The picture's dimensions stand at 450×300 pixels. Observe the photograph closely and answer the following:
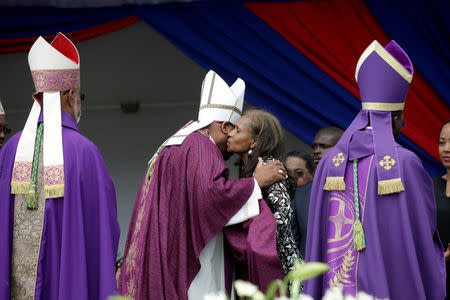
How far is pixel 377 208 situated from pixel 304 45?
9.96 feet

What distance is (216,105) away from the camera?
4.88 metres

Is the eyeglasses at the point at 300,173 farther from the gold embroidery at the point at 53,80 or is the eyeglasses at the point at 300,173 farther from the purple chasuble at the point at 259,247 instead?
the gold embroidery at the point at 53,80

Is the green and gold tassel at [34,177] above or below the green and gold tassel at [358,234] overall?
above

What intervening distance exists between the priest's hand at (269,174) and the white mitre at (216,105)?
55 centimetres

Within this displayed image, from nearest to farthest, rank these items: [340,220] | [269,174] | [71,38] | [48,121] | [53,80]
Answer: [340,220] → [48,121] → [53,80] → [269,174] → [71,38]

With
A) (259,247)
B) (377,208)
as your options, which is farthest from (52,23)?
(377,208)

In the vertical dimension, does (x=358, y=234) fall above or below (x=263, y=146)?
below

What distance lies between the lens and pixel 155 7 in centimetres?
658

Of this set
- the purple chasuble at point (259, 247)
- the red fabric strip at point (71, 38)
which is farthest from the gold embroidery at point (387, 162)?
the red fabric strip at point (71, 38)

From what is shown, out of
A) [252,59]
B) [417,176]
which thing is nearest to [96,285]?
Answer: [417,176]

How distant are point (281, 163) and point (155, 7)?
265 cm

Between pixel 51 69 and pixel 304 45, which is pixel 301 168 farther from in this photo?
pixel 51 69

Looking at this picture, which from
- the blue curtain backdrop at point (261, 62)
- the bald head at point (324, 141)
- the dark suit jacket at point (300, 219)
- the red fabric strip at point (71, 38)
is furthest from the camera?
the red fabric strip at point (71, 38)

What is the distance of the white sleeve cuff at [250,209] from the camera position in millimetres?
4344
